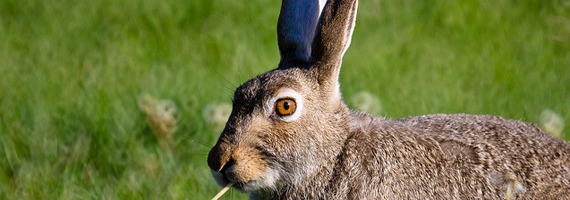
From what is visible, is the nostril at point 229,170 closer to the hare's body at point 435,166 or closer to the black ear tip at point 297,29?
the hare's body at point 435,166

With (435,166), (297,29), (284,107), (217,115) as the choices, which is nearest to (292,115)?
(284,107)

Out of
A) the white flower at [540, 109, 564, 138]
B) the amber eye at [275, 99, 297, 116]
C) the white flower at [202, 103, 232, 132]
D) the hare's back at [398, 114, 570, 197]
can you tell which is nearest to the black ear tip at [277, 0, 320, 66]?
the amber eye at [275, 99, 297, 116]

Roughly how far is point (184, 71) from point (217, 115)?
1.08 m

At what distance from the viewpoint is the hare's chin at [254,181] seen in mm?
4949

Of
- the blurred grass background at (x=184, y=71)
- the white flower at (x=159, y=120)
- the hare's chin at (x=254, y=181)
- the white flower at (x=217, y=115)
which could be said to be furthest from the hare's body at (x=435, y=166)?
the white flower at (x=159, y=120)

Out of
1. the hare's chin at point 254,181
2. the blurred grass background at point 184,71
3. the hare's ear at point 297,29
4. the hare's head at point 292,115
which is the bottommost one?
the blurred grass background at point 184,71

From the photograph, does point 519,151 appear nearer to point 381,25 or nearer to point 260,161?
point 260,161

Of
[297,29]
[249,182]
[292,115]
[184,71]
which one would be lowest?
[184,71]

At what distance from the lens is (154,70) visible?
25.1 feet

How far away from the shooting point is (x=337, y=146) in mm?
5227

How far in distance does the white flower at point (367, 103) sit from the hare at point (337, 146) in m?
1.27

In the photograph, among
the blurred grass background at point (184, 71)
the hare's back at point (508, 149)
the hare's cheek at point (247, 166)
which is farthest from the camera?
the blurred grass background at point (184, 71)

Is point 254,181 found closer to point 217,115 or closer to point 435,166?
point 435,166

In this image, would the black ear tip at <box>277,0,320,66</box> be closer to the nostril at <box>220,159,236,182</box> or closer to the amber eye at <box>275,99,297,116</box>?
the amber eye at <box>275,99,297,116</box>
